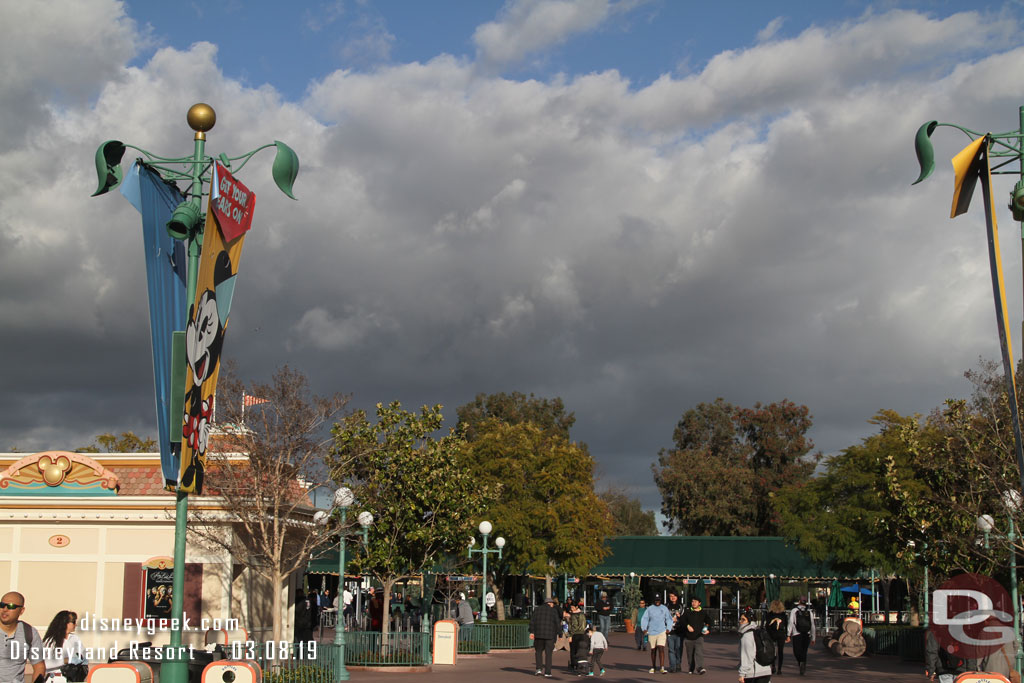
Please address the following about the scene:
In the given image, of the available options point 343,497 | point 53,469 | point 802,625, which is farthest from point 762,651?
point 53,469

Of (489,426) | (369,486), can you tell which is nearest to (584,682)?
(369,486)

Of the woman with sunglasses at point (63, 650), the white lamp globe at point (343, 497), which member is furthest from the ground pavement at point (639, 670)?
the woman with sunglasses at point (63, 650)

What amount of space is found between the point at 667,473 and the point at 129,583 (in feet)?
136

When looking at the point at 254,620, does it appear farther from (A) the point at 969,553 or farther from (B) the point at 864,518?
(B) the point at 864,518

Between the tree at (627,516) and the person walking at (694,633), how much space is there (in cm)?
3880

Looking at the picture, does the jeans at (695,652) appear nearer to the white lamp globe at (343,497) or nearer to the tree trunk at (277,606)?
the white lamp globe at (343,497)

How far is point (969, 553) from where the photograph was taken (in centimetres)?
2255

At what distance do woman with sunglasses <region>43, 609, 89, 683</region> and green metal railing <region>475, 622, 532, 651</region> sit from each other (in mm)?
15098

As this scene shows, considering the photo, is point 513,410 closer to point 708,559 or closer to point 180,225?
point 708,559

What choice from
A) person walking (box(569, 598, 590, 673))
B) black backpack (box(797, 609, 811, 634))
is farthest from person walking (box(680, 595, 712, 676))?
black backpack (box(797, 609, 811, 634))

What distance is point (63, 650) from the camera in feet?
44.0

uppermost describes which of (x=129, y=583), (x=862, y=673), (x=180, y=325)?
(x=180, y=325)

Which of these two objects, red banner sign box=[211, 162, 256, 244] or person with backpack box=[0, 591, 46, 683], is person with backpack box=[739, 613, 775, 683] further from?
person with backpack box=[0, 591, 46, 683]

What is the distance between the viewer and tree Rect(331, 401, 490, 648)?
25.1 meters
